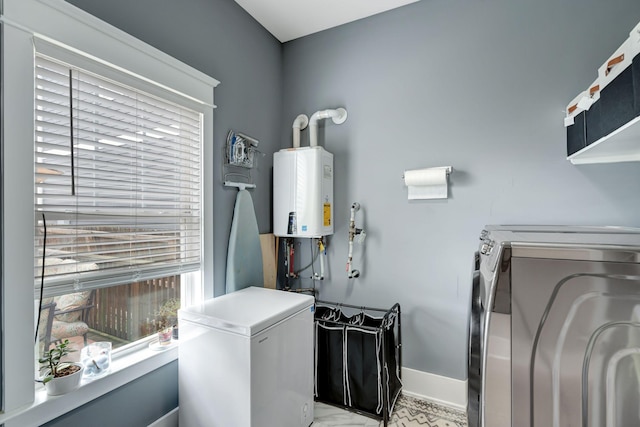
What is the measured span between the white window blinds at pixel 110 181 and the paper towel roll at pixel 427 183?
1362 millimetres

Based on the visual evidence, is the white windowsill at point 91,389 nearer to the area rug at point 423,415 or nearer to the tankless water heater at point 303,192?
the tankless water heater at point 303,192

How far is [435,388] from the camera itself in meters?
1.98

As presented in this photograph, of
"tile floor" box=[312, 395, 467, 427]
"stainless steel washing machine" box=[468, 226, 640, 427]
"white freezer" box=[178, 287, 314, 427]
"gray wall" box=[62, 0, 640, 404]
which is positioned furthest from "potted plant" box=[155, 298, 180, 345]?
"stainless steel washing machine" box=[468, 226, 640, 427]

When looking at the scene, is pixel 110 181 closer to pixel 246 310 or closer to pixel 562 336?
pixel 246 310

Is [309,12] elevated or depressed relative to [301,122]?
elevated

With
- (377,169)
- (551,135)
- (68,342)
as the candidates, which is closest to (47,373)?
(68,342)

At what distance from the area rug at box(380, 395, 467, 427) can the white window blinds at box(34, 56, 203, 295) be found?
5.18 feet

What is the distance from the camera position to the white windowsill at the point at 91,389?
1.04 meters

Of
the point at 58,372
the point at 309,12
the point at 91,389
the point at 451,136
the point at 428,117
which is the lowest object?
the point at 91,389

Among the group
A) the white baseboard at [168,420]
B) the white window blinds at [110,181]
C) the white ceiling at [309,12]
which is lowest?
the white baseboard at [168,420]

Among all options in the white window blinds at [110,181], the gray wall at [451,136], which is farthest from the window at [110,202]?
the gray wall at [451,136]

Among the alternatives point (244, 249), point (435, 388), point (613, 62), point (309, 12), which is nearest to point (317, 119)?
point (309, 12)

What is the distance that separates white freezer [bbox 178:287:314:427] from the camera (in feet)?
4.32

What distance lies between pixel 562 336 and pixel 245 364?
116 centimetres
